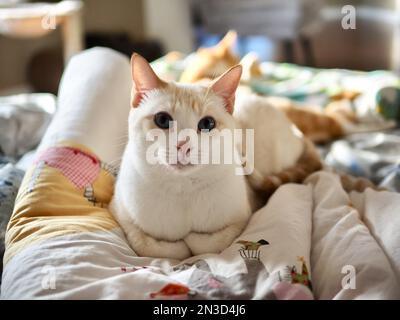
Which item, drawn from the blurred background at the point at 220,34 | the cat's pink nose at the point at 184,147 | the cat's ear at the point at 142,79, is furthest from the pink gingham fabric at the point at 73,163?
the blurred background at the point at 220,34

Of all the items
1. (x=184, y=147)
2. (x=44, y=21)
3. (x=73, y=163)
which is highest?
(x=44, y=21)

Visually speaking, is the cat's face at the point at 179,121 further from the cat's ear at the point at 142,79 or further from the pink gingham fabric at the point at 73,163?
the pink gingham fabric at the point at 73,163

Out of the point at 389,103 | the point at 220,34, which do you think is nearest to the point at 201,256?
the point at 389,103

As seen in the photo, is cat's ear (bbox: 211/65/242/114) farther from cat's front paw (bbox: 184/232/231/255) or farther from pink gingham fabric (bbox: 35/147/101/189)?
pink gingham fabric (bbox: 35/147/101/189)

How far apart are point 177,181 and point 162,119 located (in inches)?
4.9

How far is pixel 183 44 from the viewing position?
4.00m

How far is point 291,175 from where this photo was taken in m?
1.27

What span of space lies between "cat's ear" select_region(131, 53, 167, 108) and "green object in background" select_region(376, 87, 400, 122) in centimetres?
126

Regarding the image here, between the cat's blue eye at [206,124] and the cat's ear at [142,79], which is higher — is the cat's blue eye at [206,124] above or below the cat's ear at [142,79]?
below

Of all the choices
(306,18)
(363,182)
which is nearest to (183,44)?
(306,18)

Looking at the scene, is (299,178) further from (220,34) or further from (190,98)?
(220,34)

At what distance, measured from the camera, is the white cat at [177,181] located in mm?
897

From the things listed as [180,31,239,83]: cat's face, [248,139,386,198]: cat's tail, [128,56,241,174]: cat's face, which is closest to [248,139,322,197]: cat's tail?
[248,139,386,198]: cat's tail

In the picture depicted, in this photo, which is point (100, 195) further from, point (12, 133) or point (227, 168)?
point (12, 133)
